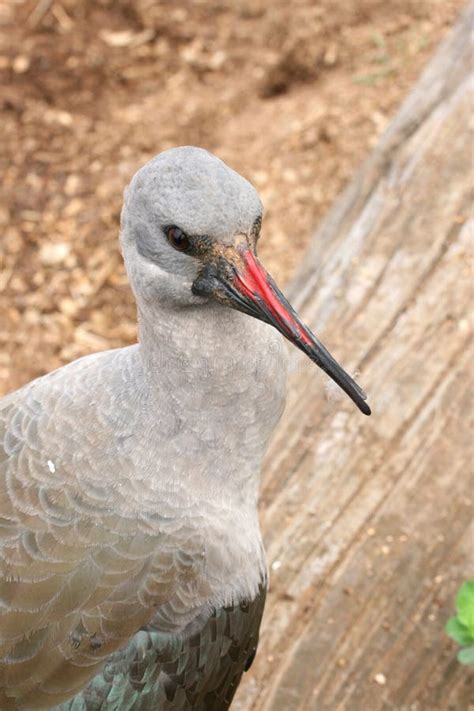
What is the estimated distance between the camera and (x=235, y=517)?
103 inches

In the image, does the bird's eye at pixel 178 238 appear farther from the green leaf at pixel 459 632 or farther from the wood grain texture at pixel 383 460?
the green leaf at pixel 459 632

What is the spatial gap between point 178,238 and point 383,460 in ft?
4.47

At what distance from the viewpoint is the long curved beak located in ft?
7.28

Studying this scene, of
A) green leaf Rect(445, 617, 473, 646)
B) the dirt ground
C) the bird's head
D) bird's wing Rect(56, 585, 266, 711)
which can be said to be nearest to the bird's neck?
the bird's head

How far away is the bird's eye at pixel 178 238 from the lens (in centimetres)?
223

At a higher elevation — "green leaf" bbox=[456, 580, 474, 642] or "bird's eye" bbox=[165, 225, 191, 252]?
"bird's eye" bbox=[165, 225, 191, 252]

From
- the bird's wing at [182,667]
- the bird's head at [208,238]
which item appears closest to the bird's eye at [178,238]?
the bird's head at [208,238]

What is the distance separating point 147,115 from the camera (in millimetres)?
5602

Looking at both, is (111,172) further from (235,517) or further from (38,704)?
(38,704)

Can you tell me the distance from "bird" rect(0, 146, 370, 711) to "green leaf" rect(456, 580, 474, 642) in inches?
21.3

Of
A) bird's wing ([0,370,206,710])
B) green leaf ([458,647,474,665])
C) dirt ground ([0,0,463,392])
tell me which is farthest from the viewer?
dirt ground ([0,0,463,392])

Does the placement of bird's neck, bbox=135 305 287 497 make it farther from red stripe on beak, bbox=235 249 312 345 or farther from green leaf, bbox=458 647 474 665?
green leaf, bbox=458 647 474 665

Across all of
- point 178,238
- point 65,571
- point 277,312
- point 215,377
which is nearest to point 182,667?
point 65,571

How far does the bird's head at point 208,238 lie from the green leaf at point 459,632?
84 centimetres
